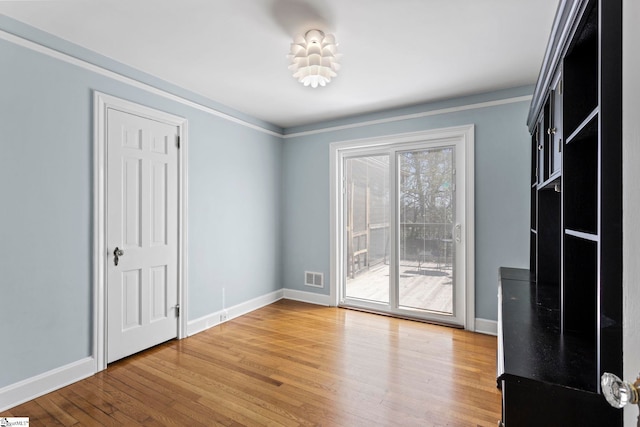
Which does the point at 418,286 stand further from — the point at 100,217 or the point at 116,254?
the point at 100,217

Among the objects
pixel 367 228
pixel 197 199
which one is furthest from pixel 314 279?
pixel 197 199

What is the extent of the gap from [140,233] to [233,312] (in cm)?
153

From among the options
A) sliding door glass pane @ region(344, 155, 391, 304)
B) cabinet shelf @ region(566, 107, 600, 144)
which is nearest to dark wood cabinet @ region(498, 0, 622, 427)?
cabinet shelf @ region(566, 107, 600, 144)

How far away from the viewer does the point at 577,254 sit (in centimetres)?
140

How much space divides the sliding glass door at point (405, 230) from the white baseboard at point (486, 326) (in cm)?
20

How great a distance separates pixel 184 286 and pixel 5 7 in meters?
2.49

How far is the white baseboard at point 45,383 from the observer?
6.98ft

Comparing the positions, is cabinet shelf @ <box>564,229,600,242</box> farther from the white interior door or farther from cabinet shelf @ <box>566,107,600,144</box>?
the white interior door

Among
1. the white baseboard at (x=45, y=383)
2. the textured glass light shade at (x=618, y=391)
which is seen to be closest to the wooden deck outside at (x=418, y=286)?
the white baseboard at (x=45, y=383)

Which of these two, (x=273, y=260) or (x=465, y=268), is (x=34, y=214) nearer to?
(x=273, y=260)

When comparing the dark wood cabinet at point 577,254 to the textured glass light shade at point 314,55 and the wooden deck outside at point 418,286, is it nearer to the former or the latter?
the textured glass light shade at point 314,55

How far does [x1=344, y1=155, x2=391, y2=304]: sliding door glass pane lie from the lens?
417 centimetres

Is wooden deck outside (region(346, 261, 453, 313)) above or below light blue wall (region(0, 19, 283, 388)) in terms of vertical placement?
below

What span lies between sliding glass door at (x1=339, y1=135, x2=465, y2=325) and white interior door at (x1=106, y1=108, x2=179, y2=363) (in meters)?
2.16
